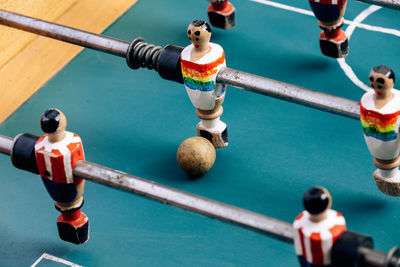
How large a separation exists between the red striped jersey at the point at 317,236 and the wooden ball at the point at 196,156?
804mm

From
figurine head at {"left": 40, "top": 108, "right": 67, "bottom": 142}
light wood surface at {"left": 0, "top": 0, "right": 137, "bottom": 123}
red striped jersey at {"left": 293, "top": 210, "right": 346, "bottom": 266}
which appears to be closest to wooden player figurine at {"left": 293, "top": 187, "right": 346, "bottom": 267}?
red striped jersey at {"left": 293, "top": 210, "right": 346, "bottom": 266}

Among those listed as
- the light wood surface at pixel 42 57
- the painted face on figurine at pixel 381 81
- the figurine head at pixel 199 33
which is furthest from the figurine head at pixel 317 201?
the light wood surface at pixel 42 57

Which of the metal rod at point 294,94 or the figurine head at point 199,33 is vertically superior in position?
the figurine head at point 199,33

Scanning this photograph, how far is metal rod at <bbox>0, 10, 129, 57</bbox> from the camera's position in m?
2.59

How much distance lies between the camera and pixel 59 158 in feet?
7.10

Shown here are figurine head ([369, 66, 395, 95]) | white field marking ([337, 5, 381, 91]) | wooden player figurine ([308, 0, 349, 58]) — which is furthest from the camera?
white field marking ([337, 5, 381, 91])

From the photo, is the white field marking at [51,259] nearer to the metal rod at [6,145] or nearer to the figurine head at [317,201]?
the metal rod at [6,145]

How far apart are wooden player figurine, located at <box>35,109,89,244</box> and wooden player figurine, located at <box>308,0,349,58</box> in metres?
1.04

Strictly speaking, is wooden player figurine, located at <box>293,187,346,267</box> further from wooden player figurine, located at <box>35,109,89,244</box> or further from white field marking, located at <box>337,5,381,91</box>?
white field marking, located at <box>337,5,381,91</box>

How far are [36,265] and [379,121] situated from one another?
104 cm

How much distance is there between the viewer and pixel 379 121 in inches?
86.1

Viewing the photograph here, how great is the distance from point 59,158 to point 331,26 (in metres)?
1.19

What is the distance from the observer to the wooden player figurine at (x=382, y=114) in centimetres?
213

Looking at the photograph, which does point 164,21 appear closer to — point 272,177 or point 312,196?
point 272,177
